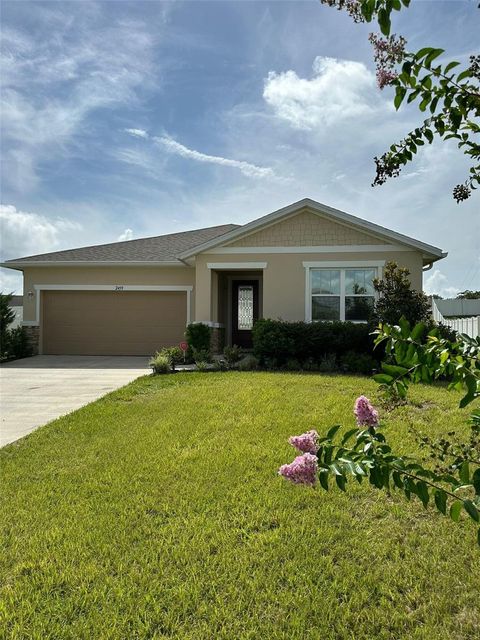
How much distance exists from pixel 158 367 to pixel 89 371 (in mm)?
2353

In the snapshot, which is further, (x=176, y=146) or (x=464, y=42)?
(x=176, y=146)

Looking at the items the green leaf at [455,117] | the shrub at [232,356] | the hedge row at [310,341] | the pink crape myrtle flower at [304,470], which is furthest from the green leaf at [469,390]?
the shrub at [232,356]

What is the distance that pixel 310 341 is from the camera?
1182 cm

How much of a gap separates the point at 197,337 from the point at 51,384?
488 centimetres

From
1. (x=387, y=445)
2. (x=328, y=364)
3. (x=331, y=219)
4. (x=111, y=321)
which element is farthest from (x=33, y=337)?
(x=387, y=445)

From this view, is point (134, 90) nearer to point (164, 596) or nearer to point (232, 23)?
point (232, 23)

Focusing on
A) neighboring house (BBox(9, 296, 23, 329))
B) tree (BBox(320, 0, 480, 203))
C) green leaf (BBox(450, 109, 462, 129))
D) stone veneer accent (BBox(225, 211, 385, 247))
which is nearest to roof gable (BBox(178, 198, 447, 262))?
stone veneer accent (BBox(225, 211, 385, 247))

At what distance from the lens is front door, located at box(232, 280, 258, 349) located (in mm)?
17188

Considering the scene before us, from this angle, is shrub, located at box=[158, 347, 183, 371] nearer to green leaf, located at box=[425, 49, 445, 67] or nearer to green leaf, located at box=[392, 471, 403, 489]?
green leaf, located at box=[392, 471, 403, 489]

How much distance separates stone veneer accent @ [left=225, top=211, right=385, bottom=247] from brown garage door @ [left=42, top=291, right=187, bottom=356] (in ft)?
13.3

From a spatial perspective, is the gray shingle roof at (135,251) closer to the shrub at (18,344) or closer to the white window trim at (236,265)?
the white window trim at (236,265)

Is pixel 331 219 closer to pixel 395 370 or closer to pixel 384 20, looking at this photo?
pixel 384 20

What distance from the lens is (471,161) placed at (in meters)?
2.18

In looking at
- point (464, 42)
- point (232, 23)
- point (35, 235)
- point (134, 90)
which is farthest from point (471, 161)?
point (35, 235)
